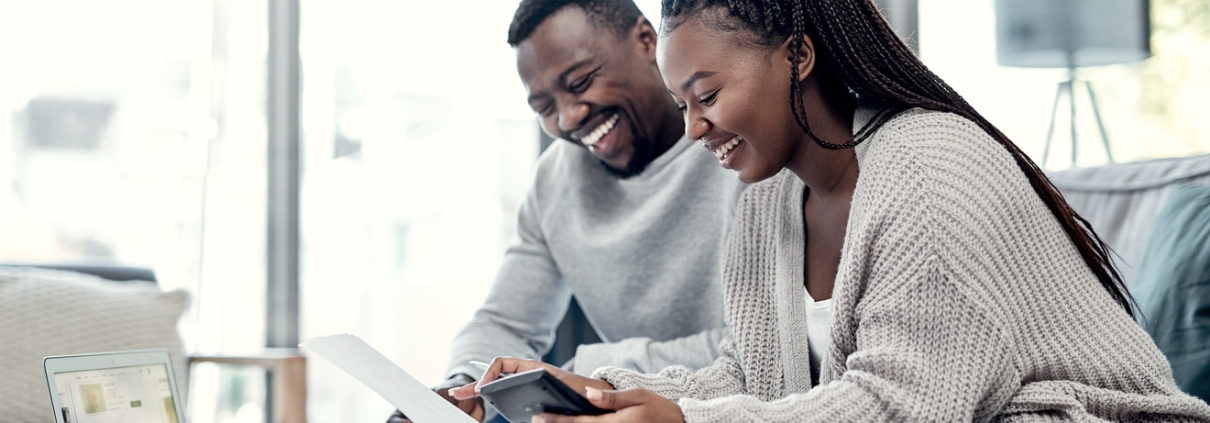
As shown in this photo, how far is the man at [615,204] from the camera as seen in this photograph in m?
1.51

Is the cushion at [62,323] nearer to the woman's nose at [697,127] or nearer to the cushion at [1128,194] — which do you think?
the woman's nose at [697,127]

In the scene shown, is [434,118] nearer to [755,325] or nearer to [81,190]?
[81,190]

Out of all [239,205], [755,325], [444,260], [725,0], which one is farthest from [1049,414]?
[239,205]

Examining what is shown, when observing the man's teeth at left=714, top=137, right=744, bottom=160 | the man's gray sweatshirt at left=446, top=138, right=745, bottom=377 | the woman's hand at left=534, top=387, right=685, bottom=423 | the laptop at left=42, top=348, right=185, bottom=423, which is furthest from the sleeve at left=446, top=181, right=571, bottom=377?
the woman's hand at left=534, top=387, right=685, bottom=423

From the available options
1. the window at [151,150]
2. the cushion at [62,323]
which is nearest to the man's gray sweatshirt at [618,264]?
the cushion at [62,323]

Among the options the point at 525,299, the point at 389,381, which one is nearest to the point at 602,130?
the point at 525,299

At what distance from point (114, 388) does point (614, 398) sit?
834 millimetres

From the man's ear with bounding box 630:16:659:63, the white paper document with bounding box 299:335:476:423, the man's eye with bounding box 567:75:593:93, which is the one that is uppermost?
the man's ear with bounding box 630:16:659:63

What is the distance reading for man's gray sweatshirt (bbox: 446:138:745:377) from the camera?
4.77ft

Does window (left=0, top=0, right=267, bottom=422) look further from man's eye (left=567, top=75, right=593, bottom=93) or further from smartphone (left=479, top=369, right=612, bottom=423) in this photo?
smartphone (left=479, top=369, right=612, bottom=423)

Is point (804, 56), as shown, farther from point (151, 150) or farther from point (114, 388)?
point (151, 150)

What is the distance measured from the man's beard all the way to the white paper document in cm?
70

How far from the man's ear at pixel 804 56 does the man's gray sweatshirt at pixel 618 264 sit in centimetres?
43

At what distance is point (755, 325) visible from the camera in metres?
1.11
